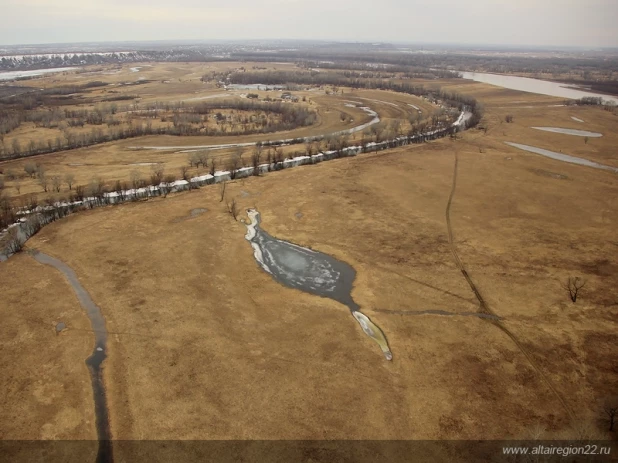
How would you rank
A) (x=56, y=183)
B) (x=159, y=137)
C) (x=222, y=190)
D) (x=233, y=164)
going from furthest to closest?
(x=159, y=137), (x=233, y=164), (x=222, y=190), (x=56, y=183)

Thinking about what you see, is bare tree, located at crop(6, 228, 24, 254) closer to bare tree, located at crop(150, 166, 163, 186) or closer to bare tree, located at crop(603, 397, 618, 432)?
bare tree, located at crop(150, 166, 163, 186)

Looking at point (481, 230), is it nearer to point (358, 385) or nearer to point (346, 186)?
point (346, 186)

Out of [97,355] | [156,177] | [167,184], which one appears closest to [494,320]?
[97,355]

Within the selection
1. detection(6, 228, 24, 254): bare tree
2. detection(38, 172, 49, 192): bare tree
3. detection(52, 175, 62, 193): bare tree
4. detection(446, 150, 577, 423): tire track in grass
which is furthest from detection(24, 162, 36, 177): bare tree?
detection(446, 150, 577, 423): tire track in grass

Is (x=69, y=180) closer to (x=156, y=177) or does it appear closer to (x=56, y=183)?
(x=56, y=183)

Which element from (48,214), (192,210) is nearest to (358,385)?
(192,210)

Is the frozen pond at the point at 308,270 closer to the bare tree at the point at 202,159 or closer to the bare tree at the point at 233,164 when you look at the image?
the bare tree at the point at 233,164

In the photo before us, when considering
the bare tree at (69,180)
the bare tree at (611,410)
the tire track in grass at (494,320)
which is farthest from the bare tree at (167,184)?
the bare tree at (611,410)
